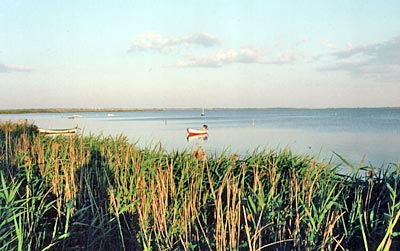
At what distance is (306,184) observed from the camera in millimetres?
4902

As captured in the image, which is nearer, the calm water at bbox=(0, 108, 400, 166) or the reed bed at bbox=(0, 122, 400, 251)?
the reed bed at bbox=(0, 122, 400, 251)

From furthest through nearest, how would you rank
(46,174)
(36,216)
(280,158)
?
(280,158) → (46,174) → (36,216)

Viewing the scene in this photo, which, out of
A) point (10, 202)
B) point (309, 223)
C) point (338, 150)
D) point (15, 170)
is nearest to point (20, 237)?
point (10, 202)

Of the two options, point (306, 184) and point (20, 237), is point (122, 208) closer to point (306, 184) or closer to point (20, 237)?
point (20, 237)

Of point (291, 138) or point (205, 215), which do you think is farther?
point (291, 138)

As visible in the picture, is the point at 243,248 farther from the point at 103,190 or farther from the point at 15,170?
the point at 15,170

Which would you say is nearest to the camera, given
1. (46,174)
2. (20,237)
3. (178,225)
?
(20,237)

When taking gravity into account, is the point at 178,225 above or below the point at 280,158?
below

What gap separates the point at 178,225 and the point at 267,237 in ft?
3.22

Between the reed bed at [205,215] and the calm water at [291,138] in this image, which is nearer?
the reed bed at [205,215]

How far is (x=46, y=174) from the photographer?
20.3ft

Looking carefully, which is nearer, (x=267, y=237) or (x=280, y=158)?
(x=267, y=237)

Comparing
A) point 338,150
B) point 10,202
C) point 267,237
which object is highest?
point 10,202

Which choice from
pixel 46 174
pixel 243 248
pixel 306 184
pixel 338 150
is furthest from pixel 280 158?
pixel 338 150
